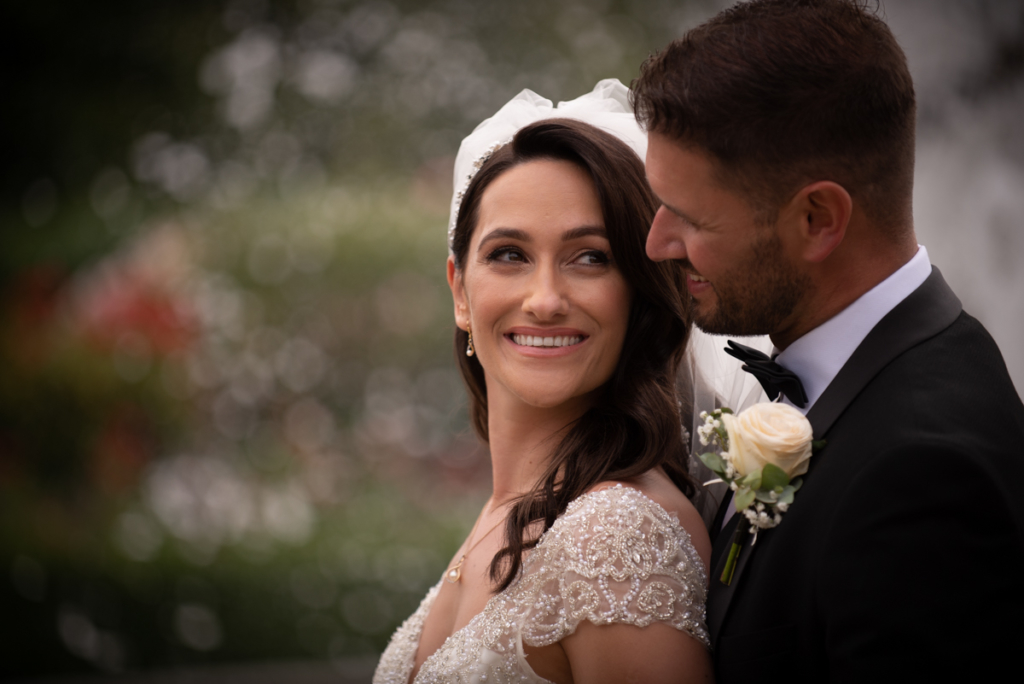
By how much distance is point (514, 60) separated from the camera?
544 cm

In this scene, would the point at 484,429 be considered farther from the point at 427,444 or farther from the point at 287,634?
the point at 287,634

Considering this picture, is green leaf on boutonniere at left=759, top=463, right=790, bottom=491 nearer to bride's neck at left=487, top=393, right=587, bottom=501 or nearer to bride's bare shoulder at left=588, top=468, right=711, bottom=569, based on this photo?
bride's bare shoulder at left=588, top=468, right=711, bottom=569

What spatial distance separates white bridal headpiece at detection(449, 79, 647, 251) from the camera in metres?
2.26

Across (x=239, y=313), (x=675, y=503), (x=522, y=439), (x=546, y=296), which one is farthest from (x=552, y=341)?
(x=239, y=313)

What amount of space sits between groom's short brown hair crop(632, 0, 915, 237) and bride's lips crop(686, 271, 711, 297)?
9.8 inches

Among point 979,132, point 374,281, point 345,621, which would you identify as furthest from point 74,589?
point 979,132

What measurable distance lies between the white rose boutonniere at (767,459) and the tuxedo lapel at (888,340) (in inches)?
2.3

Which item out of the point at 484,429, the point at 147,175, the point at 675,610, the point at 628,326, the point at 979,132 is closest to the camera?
the point at 675,610

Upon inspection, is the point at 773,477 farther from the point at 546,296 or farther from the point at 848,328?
the point at 546,296

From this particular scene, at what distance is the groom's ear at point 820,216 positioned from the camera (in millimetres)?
1542

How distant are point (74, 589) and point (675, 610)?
490 cm

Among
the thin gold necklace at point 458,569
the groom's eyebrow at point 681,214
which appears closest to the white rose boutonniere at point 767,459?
the groom's eyebrow at point 681,214

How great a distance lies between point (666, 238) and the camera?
1826 mm

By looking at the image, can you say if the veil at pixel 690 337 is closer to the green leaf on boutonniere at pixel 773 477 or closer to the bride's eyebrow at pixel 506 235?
the bride's eyebrow at pixel 506 235
